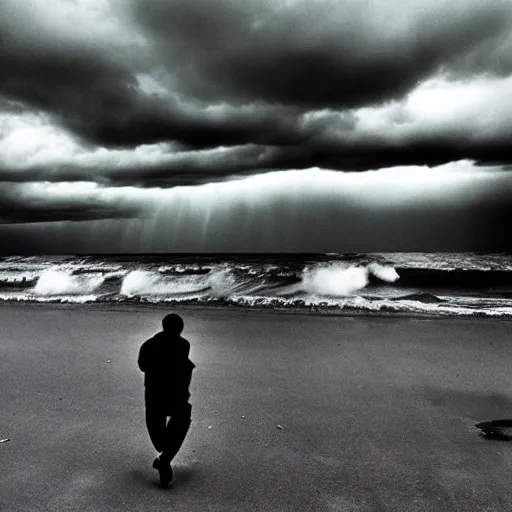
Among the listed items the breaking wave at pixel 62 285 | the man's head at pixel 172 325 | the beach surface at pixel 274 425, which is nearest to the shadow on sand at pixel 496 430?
the beach surface at pixel 274 425

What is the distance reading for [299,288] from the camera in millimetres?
20438

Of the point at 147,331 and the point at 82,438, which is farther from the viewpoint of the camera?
the point at 147,331

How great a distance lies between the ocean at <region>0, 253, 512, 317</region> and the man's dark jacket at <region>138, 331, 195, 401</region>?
988 centimetres

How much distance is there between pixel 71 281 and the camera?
Result: 24.1 meters

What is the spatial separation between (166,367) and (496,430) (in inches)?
141

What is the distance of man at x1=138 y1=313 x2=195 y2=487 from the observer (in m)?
3.65

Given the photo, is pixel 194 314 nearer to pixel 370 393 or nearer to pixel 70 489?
pixel 370 393

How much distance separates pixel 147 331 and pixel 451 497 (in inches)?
311

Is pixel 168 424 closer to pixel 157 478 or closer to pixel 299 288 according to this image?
pixel 157 478

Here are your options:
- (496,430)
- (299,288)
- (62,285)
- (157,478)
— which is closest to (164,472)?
(157,478)

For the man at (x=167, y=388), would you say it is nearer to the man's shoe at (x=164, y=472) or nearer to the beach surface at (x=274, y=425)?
the man's shoe at (x=164, y=472)

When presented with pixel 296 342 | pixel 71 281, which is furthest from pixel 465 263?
pixel 296 342

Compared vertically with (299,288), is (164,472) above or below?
above

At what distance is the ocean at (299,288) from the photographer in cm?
1476
